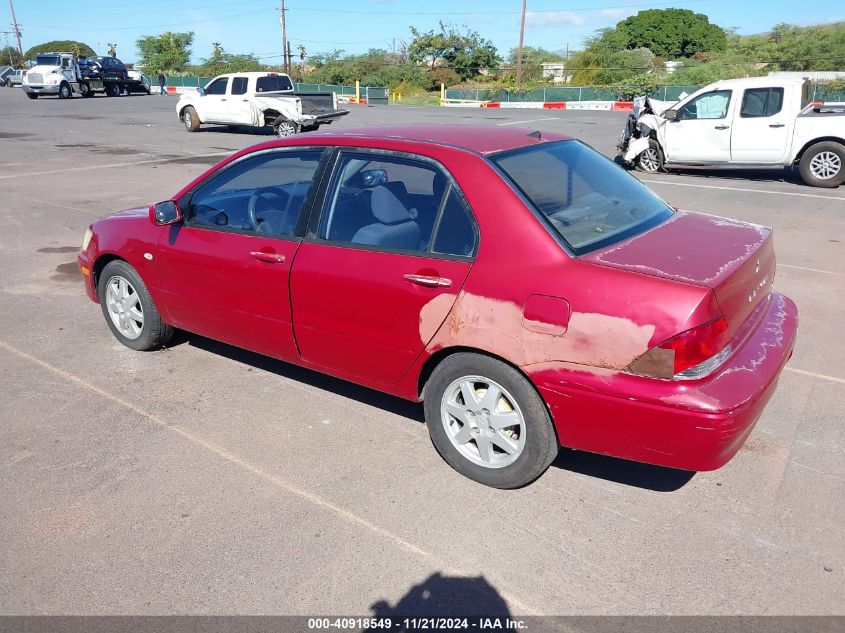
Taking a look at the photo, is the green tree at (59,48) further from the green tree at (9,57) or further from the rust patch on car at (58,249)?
the rust patch on car at (58,249)

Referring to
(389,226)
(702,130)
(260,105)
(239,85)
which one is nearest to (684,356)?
(389,226)

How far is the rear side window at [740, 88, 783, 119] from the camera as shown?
12500 millimetres

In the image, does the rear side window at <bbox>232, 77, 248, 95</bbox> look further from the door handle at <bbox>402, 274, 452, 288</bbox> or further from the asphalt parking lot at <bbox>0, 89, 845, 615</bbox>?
the door handle at <bbox>402, 274, 452, 288</bbox>

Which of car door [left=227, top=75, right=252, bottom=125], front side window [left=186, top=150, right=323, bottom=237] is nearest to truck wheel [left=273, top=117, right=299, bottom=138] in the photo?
car door [left=227, top=75, right=252, bottom=125]

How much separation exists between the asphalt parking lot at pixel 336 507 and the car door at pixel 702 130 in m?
8.61

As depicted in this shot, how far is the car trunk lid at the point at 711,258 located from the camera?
3.07 meters

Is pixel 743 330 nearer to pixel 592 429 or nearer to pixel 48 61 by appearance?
pixel 592 429

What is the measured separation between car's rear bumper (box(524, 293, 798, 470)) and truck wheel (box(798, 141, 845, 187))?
35.4 feet

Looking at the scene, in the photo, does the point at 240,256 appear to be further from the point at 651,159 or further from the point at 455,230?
the point at 651,159

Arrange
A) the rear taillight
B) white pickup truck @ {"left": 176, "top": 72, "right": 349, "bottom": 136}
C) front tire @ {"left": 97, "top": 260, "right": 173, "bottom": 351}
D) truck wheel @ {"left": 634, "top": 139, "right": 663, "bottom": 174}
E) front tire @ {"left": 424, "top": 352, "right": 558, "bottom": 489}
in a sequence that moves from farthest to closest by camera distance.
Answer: white pickup truck @ {"left": 176, "top": 72, "right": 349, "bottom": 136} < truck wheel @ {"left": 634, "top": 139, "right": 663, "bottom": 174} < front tire @ {"left": 97, "top": 260, "right": 173, "bottom": 351} < front tire @ {"left": 424, "top": 352, "right": 558, "bottom": 489} < the rear taillight

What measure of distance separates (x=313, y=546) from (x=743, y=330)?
2.18 metres

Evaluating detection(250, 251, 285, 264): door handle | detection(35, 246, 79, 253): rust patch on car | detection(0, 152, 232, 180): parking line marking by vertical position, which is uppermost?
detection(250, 251, 285, 264): door handle

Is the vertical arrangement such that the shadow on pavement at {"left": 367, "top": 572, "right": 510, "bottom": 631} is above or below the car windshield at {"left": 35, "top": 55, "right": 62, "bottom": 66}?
below

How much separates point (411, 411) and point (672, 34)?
8865 cm
